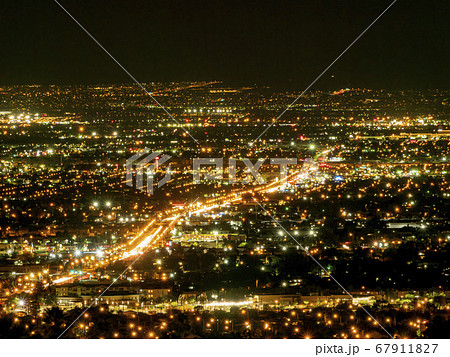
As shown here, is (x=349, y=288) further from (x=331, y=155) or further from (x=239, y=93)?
(x=239, y=93)

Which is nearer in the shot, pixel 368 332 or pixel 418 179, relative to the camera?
pixel 368 332

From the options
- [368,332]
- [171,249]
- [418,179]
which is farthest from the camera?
[418,179]

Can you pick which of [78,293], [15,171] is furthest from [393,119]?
[78,293]

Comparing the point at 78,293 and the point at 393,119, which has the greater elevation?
the point at 393,119

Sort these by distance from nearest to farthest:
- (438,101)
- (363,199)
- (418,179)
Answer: (363,199)
(418,179)
(438,101)

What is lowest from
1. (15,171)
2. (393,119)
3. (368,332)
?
(368,332)
